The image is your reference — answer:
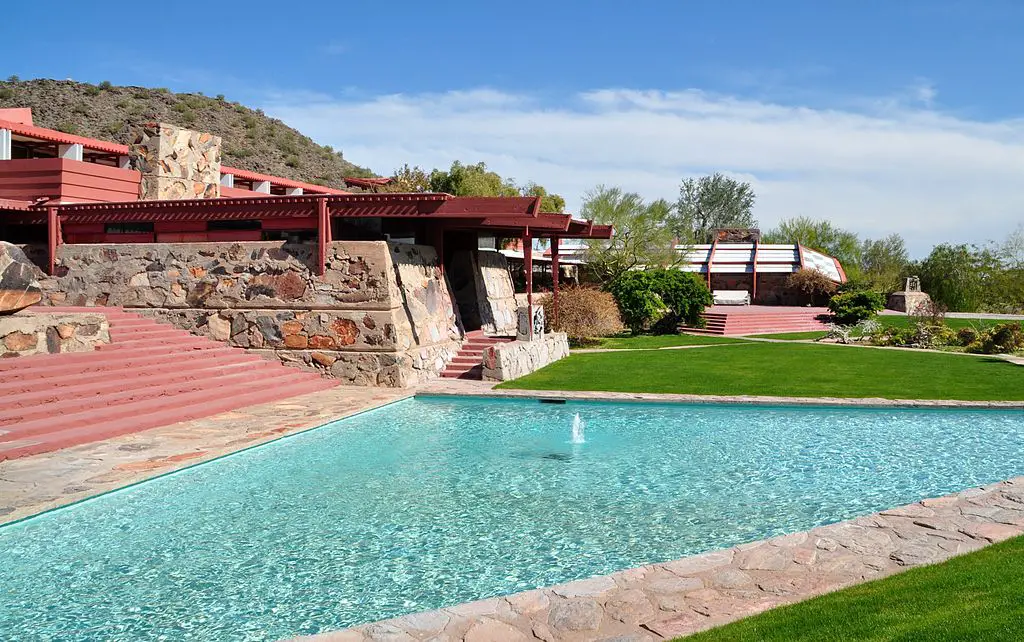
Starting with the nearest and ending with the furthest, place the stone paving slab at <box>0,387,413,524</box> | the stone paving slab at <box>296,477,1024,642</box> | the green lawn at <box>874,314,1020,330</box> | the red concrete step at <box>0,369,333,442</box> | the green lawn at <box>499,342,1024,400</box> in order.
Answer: the stone paving slab at <box>296,477,1024,642</box>, the stone paving slab at <box>0,387,413,524</box>, the red concrete step at <box>0,369,333,442</box>, the green lawn at <box>499,342,1024,400</box>, the green lawn at <box>874,314,1020,330</box>

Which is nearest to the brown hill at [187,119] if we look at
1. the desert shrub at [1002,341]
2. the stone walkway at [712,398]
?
the stone walkway at [712,398]

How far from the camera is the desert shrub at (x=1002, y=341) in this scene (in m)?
21.0

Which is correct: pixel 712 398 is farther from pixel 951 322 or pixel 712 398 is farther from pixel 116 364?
pixel 951 322

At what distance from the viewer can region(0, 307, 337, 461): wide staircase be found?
10.2 m

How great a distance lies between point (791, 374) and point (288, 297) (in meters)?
10.7

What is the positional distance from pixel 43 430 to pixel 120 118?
158ft

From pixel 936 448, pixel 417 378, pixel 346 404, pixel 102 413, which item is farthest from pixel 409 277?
pixel 936 448

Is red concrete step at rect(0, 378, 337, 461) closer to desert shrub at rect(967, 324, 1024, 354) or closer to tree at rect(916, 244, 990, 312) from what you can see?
desert shrub at rect(967, 324, 1024, 354)

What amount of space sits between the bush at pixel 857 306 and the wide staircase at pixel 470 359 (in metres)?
16.0

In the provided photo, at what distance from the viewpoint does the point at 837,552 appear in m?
5.84

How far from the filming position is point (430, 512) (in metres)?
7.48

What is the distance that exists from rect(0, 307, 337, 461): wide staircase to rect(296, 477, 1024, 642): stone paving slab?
7089 mm

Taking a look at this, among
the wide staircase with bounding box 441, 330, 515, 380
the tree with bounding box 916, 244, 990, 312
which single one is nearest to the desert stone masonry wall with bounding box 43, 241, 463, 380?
the wide staircase with bounding box 441, 330, 515, 380

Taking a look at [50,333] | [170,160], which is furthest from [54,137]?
[50,333]
